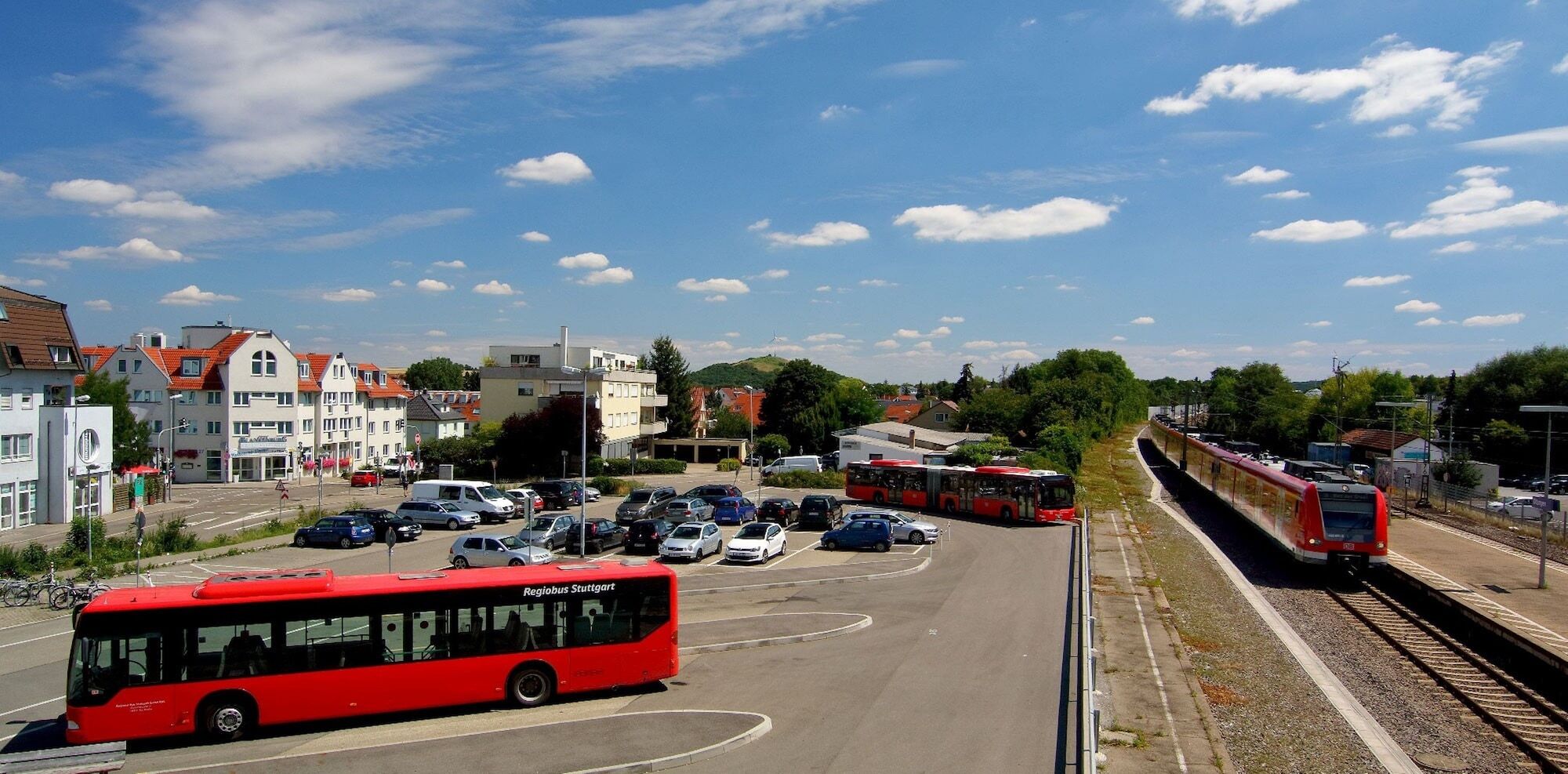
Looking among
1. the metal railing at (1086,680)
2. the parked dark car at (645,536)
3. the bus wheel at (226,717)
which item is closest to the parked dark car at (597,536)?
the parked dark car at (645,536)

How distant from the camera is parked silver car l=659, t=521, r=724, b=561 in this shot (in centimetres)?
3003

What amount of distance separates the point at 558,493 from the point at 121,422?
27904mm

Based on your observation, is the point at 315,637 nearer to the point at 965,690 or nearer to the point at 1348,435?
the point at 965,690

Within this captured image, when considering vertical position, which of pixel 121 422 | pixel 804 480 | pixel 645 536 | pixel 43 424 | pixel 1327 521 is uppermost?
pixel 43 424

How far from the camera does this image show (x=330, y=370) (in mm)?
66938

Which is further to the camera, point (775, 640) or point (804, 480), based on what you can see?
point (804, 480)

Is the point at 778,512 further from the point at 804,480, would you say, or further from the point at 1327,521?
the point at 1327,521

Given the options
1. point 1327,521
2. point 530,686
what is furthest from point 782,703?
point 1327,521

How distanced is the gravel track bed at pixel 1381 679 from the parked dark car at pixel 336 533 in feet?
98.2

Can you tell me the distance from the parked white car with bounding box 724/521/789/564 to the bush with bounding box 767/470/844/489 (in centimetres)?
2540

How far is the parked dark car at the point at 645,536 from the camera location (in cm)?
3200

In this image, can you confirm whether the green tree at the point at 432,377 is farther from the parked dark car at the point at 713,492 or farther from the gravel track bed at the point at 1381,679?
the gravel track bed at the point at 1381,679

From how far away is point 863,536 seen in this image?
33062mm

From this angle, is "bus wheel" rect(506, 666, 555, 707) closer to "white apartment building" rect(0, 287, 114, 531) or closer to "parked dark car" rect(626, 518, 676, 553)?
"parked dark car" rect(626, 518, 676, 553)
